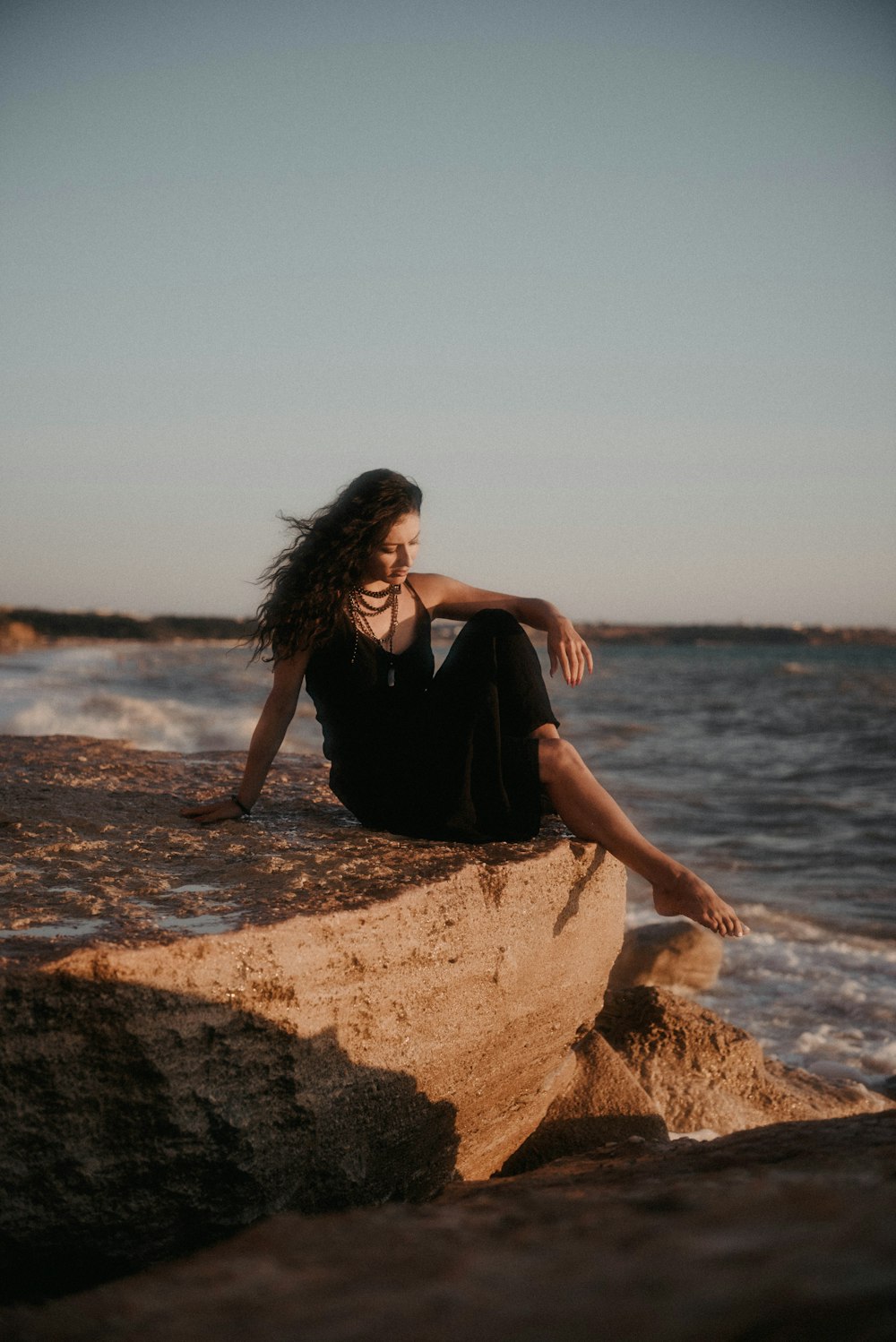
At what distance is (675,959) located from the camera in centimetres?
557

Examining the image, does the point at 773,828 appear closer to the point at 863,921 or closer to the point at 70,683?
the point at 863,921

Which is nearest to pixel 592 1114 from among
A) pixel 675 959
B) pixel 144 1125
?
pixel 144 1125

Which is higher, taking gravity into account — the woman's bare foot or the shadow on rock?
the woman's bare foot

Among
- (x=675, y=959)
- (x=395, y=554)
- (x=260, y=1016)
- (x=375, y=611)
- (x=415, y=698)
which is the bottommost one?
(x=675, y=959)

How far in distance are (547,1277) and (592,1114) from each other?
259 centimetres

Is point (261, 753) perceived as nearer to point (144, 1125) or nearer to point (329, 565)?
point (329, 565)

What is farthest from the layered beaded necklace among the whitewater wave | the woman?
the whitewater wave

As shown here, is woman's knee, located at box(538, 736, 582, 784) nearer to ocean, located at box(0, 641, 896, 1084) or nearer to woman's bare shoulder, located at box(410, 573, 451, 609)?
woman's bare shoulder, located at box(410, 573, 451, 609)

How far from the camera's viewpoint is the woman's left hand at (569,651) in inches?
139

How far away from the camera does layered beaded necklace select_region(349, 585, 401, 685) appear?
12.0 ft

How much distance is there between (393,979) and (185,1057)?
0.56 m

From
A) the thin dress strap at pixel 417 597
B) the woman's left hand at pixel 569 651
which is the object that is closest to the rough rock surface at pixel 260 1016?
the woman's left hand at pixel 569 651

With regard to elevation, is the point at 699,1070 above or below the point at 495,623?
below

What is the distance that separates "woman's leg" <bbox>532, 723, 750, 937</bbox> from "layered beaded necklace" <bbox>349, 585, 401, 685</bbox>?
723 millimetres
